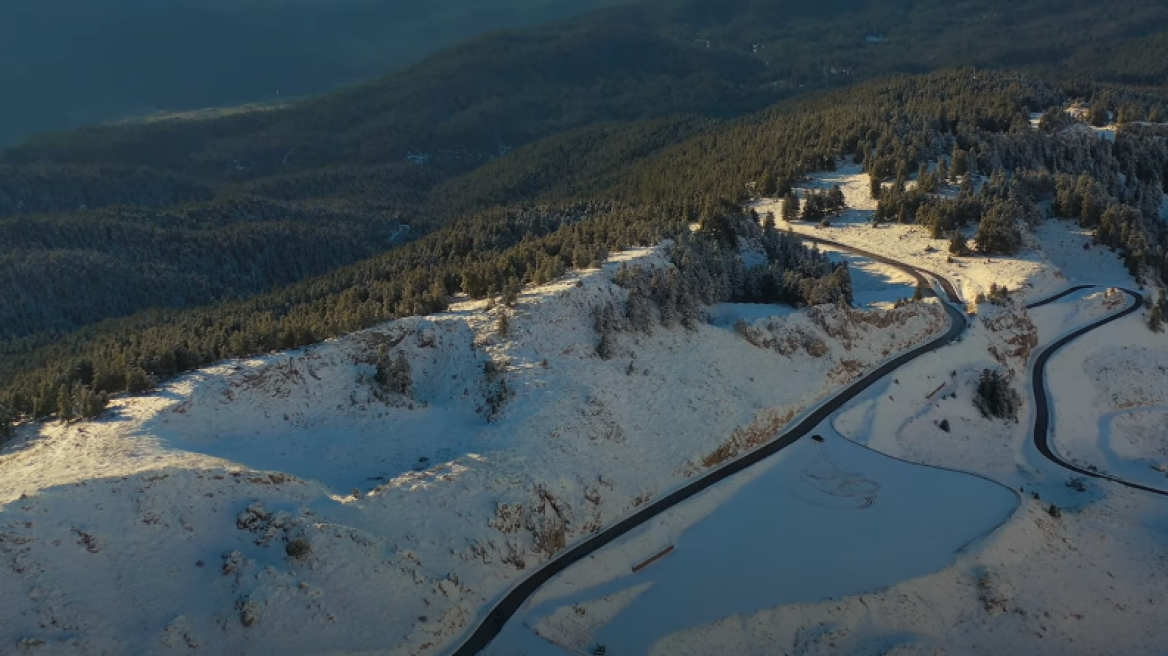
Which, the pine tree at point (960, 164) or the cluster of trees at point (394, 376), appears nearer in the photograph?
the cluster of trees at point (394, 376)

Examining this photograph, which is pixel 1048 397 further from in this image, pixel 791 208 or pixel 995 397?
pixel 791 208

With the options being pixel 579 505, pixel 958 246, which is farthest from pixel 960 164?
pixel 579 505

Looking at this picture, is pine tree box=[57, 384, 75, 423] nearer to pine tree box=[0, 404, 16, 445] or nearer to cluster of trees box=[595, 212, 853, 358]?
pine tree box=[0, 404, 16, 445]

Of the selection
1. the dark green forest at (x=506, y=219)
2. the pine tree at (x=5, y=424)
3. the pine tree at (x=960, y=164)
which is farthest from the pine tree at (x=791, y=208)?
the pine tree at (x=5, y=424)

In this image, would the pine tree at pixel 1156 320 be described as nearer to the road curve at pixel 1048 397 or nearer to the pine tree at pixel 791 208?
the road curve at pixel 1048 397

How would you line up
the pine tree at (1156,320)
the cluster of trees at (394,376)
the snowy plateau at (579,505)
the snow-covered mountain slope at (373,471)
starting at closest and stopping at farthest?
the snow-covered mountain slope at (373,471) → the snowy plateau at (579,505) → the cluster of trees at (394,376) → the pine tree at (1156,320)

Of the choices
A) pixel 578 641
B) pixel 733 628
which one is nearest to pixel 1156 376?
pixel 733 628

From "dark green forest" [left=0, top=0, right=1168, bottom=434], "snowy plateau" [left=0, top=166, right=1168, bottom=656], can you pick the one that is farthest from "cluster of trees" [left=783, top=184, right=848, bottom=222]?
"snowy plateau" [left=0, top=166, right=1168, bottom=656]
